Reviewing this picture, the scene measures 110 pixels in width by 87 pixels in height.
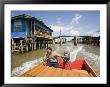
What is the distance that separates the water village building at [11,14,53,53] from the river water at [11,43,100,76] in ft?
0.11

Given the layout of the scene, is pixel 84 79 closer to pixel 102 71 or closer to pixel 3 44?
pixel 102 71

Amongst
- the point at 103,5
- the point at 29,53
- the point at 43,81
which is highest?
the point at 103,5

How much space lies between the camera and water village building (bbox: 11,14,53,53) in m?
1.52

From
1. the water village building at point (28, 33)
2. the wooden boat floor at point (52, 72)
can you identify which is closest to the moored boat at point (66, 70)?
the wooden boat floor at point (52, 72)

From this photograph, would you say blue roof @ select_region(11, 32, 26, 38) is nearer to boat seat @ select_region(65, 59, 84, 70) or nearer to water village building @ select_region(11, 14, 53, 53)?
water village building @ select_region(11, 14, 53, 53)

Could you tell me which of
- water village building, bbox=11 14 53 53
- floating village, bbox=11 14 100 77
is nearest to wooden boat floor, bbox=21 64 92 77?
floating village, bbox=11 14 100 77

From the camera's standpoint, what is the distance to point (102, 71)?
4.99 ft

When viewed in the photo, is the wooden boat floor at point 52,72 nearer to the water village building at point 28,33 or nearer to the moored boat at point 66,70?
the moored boat at point 66,70

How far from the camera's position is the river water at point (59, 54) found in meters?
1.52

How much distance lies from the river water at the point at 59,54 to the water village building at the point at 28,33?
0.11 ft

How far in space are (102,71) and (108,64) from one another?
4cm

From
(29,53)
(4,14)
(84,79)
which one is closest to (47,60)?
(29,53)

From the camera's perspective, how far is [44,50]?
1.54 meters

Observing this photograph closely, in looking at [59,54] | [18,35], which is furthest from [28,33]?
[59,54]
